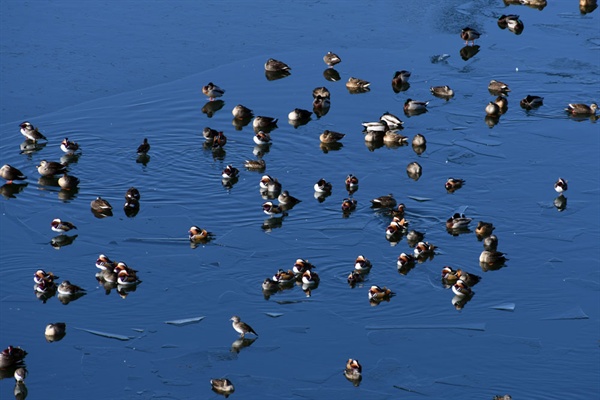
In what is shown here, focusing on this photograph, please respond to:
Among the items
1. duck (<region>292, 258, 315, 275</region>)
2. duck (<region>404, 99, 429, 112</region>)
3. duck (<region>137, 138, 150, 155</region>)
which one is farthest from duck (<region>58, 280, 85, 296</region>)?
duck (<region>404, 99, 429, 112</region>)

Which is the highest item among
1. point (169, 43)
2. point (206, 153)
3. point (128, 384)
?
point (169, 43)

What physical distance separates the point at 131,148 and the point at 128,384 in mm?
10200

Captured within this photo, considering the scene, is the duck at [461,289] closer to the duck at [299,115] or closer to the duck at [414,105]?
the duck at [299,115]

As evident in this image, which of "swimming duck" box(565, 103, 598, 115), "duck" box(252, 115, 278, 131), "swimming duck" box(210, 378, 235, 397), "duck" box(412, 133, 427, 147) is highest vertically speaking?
"swimming duck" box(565, 103, 598, 115)

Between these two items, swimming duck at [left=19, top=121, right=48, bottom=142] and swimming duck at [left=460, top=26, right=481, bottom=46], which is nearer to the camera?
swimming duck at [left=19, top=121, right=48, bottom=142]

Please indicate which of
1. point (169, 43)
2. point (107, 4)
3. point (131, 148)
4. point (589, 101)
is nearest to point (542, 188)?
point (589, 101)

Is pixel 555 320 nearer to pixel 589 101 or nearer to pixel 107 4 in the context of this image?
pixel 589 101

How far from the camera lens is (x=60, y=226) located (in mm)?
22641

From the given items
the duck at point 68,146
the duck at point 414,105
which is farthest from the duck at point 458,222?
the duck at point 68,146

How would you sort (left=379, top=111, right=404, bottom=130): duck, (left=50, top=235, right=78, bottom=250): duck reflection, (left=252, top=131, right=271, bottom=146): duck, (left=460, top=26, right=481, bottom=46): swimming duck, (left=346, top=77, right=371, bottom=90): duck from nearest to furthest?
(left=50, top=235, right=78, bottom=250): duck reflection → (left=252, top=131, right=271, bottom=146): duck → (left=379, top=111, right=404, bottom=130): duck → (left=346, top=77, right=371, bottom=90): duck → (left=460, top=26, right=481, bottom=46): swimming duck

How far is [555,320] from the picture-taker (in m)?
19.4

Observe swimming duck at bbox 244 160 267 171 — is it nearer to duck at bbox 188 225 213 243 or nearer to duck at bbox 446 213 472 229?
duck at bbox 188 225 213 243

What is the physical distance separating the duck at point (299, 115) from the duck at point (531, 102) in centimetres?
569

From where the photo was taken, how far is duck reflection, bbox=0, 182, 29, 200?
2469cm
